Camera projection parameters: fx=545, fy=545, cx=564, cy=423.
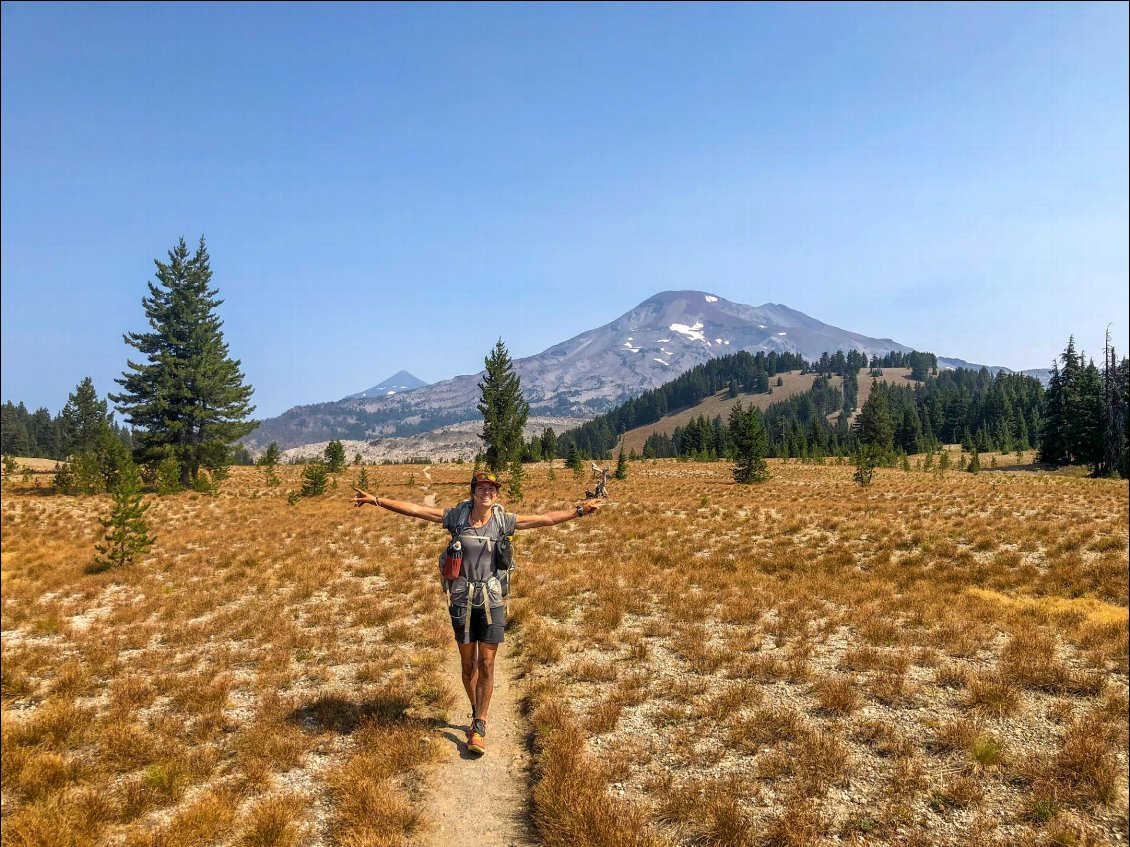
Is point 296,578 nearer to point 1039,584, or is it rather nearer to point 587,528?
point 587,528

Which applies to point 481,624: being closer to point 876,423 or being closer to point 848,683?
point 848,683

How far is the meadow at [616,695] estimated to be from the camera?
224 inches

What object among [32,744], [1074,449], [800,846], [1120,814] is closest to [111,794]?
[32,744]

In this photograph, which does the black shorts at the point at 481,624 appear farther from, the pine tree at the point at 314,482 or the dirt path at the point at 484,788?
the pine tree at the point at 314,482

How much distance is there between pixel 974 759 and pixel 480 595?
20.4 feet

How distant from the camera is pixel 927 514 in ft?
81.8

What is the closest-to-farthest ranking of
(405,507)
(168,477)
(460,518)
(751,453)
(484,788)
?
(484,788) < (460,518) < (405,507) < (168,477) < (751,453)

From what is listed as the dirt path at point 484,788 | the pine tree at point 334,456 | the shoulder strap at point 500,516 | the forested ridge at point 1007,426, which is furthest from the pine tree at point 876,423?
the shoulder strap at point 500,516

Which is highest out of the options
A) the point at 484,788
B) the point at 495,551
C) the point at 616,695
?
the point at 495,551

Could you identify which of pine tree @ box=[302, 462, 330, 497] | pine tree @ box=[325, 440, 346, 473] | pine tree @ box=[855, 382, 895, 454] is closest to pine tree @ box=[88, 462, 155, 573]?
pine tree @ box=[302, 462, 330, 497]

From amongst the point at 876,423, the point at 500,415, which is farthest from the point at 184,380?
the point at 876,423

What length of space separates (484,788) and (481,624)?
1.83 metres

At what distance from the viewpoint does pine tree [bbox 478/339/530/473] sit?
1688 inches

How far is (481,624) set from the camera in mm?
7000
